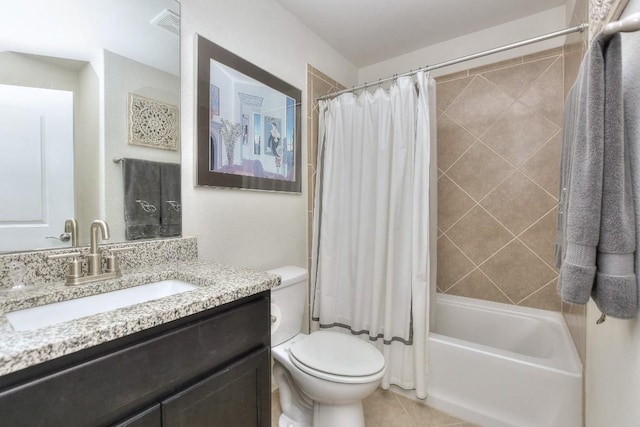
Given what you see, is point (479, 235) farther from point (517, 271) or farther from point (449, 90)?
point (449, 90)

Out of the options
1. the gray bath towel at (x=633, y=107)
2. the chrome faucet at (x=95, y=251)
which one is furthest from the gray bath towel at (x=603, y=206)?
the chrome faucet at (x=95, y=251)

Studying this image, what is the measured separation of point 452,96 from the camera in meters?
2.19

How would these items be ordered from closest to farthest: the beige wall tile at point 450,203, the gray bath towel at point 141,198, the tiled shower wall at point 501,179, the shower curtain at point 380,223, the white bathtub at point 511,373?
the gray bath towel at point 141,198, the white bathtub at point 511,373, the shower curtain at point 380,223, the tiled shower wall at point 501,179, the beige wall tile at point 450,203

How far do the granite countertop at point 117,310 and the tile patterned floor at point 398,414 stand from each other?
1.05 meters

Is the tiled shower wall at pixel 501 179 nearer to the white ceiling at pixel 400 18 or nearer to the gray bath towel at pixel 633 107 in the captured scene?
the white ceiling at pixel 400 18

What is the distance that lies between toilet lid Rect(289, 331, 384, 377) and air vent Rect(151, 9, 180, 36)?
1.56m

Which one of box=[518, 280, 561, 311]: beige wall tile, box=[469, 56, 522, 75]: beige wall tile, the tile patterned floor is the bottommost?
the tile patterned floor

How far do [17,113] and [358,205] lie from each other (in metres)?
1.56

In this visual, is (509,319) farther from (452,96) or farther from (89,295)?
(89,295)

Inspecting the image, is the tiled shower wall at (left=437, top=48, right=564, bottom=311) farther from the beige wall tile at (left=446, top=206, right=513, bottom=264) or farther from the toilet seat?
the toilet seat

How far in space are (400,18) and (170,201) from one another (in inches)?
72.1

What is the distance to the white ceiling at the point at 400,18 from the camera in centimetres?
177

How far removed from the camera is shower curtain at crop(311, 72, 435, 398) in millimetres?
1621

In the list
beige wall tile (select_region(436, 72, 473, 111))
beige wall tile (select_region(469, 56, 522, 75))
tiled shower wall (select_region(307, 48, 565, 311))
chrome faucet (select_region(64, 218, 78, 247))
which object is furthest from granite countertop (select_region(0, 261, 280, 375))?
beige wall tile (select_region(469, 56, 522, 75))
